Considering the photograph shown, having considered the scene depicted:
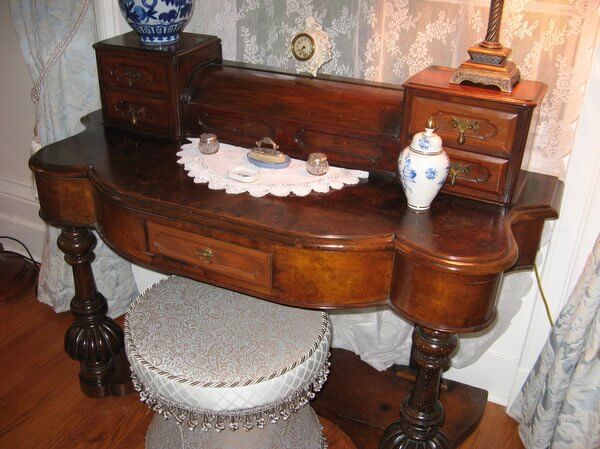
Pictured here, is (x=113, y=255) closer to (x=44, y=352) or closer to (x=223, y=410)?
(x=44, y=352)

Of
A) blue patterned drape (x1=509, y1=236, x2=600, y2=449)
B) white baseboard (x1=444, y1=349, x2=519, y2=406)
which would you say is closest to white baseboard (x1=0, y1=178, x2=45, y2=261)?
white baseboard (x1=444, y1=349, x2=519, y2=406)

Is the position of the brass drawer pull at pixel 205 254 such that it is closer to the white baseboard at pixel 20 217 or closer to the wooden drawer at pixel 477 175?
the wooden drawer at pixel 477 175

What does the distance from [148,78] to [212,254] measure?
1.89 ft

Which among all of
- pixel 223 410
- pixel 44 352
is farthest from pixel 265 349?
pixel 44 352

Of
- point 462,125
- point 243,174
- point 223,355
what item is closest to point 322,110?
point 243,174

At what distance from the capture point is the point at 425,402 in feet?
5.10

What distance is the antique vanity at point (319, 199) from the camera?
1.34 metres

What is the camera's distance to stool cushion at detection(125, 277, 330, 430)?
151 cm

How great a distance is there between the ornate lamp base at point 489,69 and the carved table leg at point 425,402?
0.56 metres

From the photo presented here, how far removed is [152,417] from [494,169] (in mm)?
1335

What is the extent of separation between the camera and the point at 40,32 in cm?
204

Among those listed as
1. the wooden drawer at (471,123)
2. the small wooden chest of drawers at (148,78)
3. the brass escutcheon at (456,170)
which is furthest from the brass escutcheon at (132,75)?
the brass escutcheon at (456,170)

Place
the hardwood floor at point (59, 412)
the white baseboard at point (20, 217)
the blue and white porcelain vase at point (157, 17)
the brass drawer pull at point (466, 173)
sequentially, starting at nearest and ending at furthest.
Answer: the brass drawer pull at point (466, 173), the blue and white porcelain vase at point (157, 17), the hardwood floor at point (59, 412), the white baseboard at point (20, 217)

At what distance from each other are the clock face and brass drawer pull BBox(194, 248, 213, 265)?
0.60 metres
